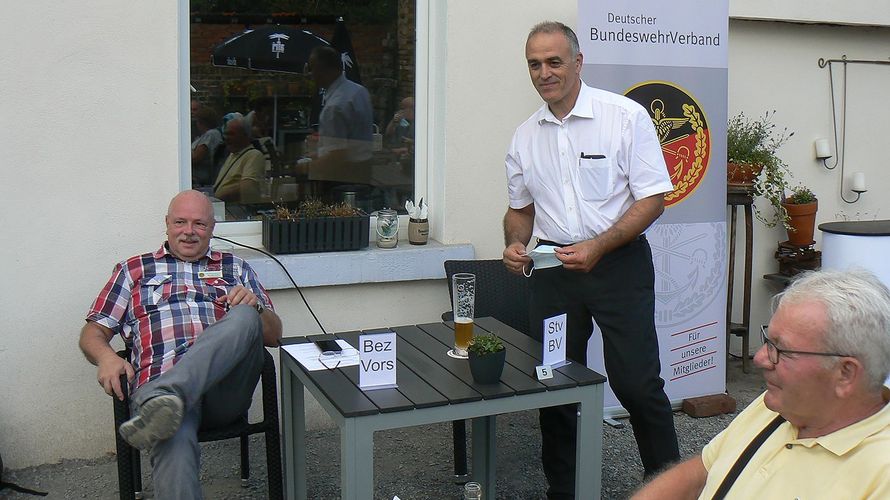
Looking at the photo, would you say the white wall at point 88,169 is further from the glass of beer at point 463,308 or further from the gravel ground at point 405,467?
the glass of beer at point 463,308

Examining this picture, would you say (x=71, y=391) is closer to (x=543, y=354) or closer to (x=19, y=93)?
(x=19, y=93)

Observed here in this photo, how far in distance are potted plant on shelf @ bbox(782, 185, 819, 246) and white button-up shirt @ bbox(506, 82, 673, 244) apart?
208 cm

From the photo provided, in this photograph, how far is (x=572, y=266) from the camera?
3.44 m

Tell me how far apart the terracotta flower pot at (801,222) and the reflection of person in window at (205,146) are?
3.08m

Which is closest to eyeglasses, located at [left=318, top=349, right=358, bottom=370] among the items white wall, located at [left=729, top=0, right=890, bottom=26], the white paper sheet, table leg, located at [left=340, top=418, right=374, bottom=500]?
the white paper sheet

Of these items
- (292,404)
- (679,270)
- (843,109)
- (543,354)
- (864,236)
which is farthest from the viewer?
(843,109)

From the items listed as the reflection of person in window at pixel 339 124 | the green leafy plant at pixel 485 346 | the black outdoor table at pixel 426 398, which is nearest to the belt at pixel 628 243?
the black outdoor table at pixel 426 398

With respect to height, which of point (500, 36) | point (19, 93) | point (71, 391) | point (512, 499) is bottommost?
point (512, 499)

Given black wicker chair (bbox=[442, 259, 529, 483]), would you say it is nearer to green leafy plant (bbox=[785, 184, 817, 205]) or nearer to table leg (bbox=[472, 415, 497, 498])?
table leg (bbox=[472, 415, 497, 498])

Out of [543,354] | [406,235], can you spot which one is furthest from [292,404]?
[406,235]

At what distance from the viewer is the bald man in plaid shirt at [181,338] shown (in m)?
3.10

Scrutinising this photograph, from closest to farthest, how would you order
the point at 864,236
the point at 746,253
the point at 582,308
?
the point at 582,308, the point at 864,236, the point at 746,253

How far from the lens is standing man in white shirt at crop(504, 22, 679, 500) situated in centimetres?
357

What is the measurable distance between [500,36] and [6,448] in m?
2.84
